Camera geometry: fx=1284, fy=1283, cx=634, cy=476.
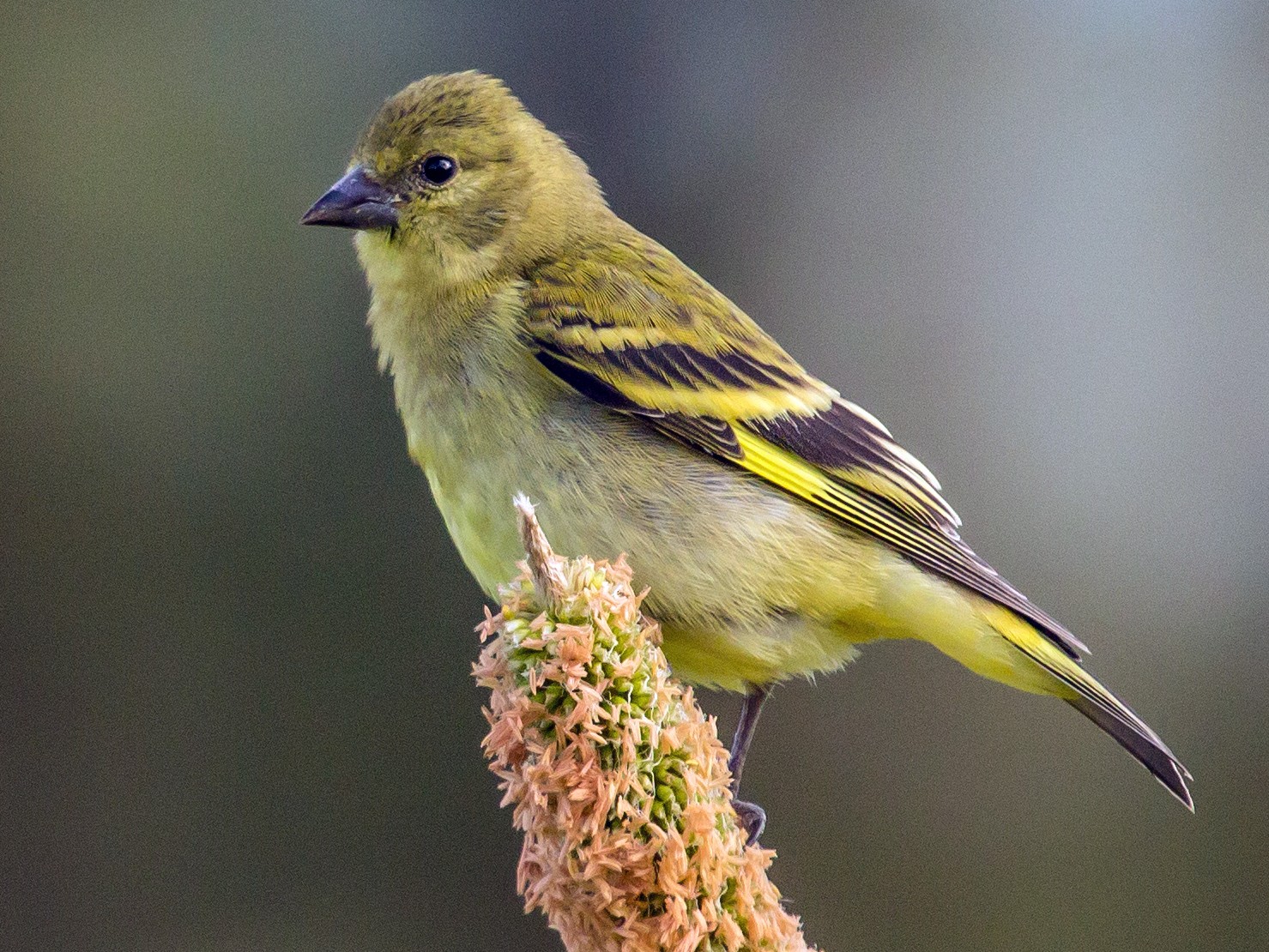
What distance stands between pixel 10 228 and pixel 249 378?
132cm

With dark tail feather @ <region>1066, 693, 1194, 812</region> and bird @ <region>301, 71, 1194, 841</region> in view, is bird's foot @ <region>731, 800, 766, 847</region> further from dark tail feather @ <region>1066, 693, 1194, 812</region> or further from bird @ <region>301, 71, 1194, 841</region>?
dark tail feather @ <region>1066, 693, 1194, 812</region>

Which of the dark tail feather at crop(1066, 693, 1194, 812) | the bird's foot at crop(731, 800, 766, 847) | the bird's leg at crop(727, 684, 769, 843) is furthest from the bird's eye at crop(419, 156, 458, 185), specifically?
the dark tail feather at crop(1066, 693, 1194, 812)

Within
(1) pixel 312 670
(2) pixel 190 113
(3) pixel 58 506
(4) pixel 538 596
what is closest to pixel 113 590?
(3) pixel 58 506

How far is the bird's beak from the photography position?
3.13 meters

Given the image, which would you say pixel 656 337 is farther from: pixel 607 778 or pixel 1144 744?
pixel 607 778

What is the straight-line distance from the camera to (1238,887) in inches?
221

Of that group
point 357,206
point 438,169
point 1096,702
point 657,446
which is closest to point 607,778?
point 657,446

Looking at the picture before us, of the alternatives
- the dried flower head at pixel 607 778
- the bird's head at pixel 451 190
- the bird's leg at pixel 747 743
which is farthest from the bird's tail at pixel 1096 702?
the bird's head at pixel 451 190

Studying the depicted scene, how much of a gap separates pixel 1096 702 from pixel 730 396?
109cm

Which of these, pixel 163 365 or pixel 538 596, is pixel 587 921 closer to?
pixel 538 596

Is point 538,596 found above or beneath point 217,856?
above

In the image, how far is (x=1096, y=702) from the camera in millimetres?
2916

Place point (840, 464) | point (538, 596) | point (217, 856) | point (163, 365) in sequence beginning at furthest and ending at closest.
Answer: point (163, 365) < point (217, 856) < point (840, 464) < point (538, 596)

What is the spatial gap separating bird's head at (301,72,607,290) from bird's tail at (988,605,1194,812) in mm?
1488
